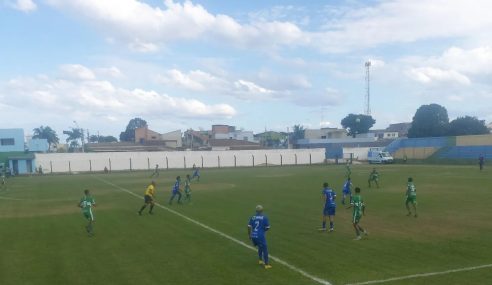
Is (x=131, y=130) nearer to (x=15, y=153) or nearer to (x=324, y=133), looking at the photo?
(x=324, y=133)

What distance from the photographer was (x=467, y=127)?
110062 millimetres

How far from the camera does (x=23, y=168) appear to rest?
85438 millimetres

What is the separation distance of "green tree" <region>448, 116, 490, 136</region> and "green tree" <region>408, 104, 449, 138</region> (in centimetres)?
498

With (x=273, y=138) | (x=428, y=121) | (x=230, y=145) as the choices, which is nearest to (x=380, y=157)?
(x=428, y=121)

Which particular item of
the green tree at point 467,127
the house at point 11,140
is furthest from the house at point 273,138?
the house at point 11,140

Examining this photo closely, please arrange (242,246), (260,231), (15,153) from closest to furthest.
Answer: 1. (260,231)
2. (242,246)
3. (15,153)

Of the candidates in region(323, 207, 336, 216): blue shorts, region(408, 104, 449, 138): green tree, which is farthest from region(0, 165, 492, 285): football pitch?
region(408, 104, 449, 138): green tree

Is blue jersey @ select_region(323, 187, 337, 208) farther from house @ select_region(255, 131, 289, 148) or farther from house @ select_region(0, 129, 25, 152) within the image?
house @ select_region(255, 131, 289, 148)

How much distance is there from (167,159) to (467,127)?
67945 mm

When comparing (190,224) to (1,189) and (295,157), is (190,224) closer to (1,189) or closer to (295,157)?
(1,189)

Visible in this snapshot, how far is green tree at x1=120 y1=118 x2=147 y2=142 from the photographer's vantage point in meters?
178

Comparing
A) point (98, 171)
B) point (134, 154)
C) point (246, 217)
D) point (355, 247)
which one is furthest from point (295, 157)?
point (355, 247)

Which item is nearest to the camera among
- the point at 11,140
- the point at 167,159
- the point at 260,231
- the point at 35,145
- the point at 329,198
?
the point at 260,231

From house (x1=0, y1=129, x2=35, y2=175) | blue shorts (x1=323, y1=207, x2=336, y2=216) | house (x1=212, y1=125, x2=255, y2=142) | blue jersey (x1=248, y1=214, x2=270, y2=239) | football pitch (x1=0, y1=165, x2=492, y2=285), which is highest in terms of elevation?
house (x1=212, y1=125, x2=255, y2=142)
